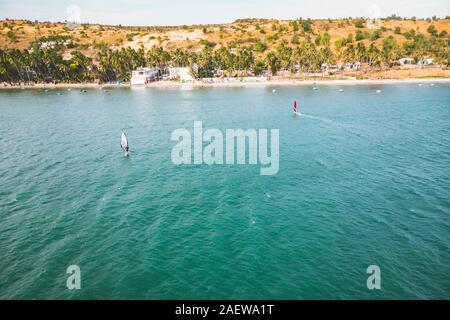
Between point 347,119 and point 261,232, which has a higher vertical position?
point 347,119

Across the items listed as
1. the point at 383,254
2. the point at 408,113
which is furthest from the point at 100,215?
the point at 408,113

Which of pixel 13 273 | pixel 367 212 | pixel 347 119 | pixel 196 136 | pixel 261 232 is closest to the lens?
pixel 13 273

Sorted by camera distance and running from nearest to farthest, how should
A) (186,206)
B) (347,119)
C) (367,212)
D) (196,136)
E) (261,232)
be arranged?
1. (261,232)
2. (367,212)
3. (186,206)
4. (196,136)
5. (347,119)

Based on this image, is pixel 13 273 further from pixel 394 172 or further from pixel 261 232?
pixel 394 172

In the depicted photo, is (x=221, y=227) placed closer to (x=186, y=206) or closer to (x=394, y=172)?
(x=186, y=206)
